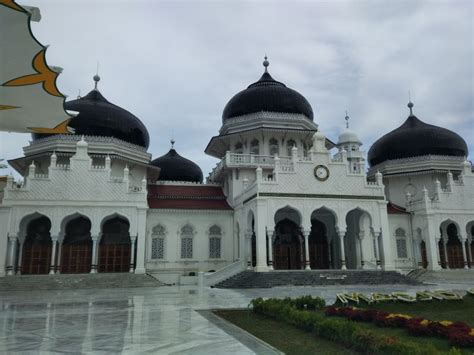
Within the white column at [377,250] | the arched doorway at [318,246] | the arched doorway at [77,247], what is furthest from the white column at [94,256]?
the white column at [377,250]

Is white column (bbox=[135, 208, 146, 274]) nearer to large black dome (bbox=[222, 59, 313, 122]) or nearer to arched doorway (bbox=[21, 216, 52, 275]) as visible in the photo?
arched doorway (bbox=[21, 216, 52, 275])

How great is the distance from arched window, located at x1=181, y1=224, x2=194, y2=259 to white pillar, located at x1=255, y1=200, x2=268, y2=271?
238 inches

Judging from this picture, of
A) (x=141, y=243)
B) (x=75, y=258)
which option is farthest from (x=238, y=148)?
(x=75, y=258)

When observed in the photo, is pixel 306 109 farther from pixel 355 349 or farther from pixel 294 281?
pixel 355 349

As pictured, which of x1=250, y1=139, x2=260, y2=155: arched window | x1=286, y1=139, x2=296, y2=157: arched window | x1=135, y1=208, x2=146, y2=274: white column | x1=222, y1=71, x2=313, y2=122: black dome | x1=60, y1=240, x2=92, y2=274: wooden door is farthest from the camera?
x1=222, y1=71, x2=313, y2=122: black dome

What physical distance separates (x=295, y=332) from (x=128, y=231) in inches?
847

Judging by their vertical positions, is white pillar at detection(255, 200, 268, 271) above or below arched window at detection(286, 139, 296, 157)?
below

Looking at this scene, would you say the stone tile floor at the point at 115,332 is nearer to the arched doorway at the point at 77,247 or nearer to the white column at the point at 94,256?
the white column at the point at 94,256

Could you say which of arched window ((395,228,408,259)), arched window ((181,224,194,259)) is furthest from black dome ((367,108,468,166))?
arched window ((181,224,194,259))

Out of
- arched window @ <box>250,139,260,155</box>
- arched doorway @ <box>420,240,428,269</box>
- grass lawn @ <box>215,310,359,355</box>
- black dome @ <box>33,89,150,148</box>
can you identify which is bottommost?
grass lawn @ <box>215,310,359,355</box>

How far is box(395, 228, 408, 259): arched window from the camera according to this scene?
31.4m

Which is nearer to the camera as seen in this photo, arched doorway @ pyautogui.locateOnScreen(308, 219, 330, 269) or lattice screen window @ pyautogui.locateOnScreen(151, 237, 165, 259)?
lattice screen window @ pyautogui.locateOnScreen(151, 237, 165, 259)
